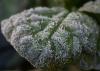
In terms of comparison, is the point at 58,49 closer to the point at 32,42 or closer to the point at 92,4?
the point at 32,42

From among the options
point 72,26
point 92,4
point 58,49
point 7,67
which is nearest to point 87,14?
point 92,4

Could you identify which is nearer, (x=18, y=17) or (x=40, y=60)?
(x=40, y=60)

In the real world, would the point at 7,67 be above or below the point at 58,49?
below

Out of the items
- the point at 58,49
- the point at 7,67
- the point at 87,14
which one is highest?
the point at 87,14

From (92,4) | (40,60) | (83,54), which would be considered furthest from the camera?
(92,4)

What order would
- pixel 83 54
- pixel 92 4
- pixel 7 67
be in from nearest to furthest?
pixel 83 54 → pixel 92 4 → pixel 7 67

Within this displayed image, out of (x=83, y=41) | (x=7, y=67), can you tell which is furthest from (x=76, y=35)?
(x=7, y=67)
